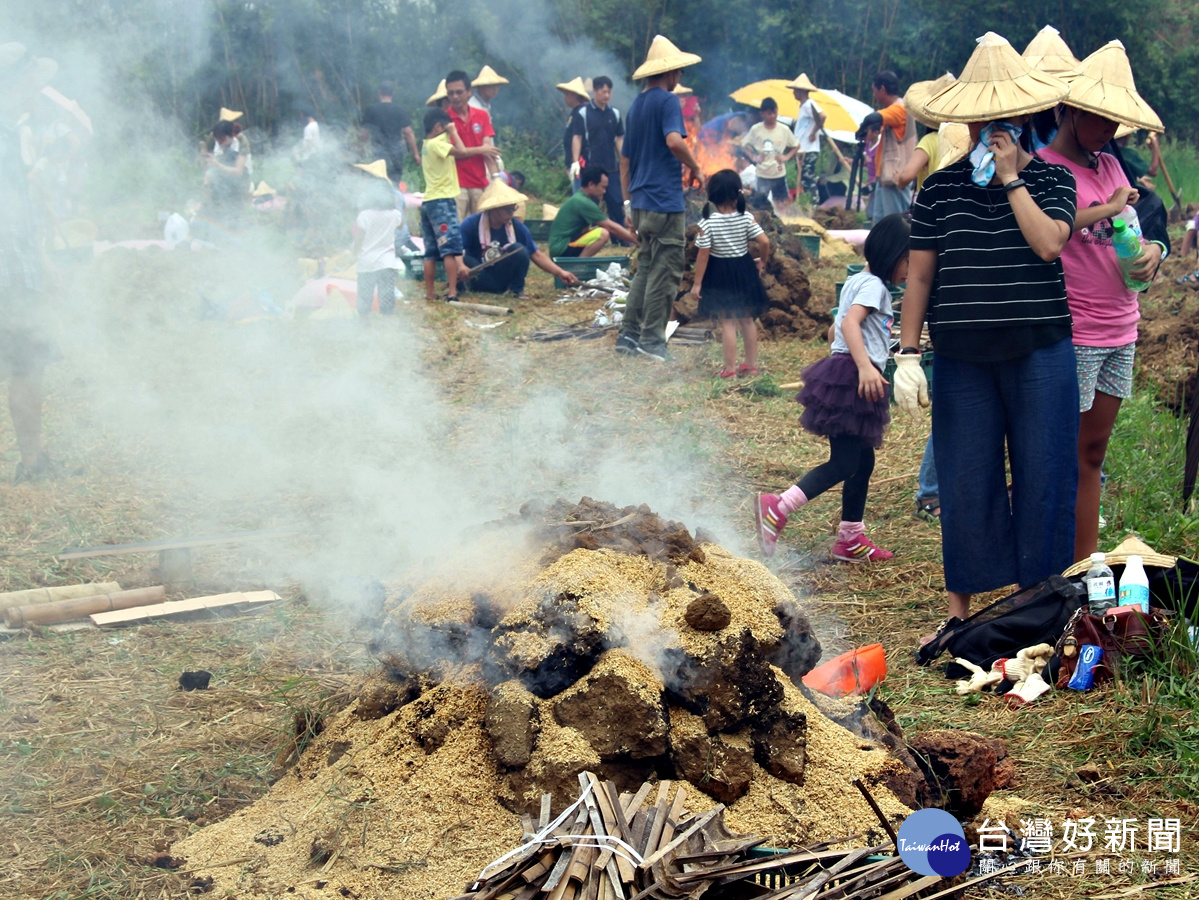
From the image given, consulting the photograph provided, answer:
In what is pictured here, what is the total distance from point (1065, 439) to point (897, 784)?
5.16ft

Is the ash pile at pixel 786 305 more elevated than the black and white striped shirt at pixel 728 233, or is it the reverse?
the black and white striped shirt at pixel 728 233

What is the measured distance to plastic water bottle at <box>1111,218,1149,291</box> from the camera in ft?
12.9

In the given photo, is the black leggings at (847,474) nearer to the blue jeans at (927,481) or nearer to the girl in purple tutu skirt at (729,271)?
the blue jeans at (927,481)

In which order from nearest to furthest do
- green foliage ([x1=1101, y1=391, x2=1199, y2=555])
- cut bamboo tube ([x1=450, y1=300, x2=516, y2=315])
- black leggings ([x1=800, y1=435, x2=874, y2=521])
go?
1. green foliage ([x1=1101, y1=391, x2=1199, y2=555])
2. black leggings ([x1=800, y1=435, x2=874, y2=521])
3. cut bamboo tube ([x1=450, y1=300, x2=516, y2=315])

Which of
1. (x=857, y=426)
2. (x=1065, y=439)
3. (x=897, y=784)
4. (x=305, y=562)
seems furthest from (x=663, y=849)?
(x=305, y=562)

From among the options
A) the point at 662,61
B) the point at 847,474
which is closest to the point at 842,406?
the point at 847,474

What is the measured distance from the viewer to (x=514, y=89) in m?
20.0

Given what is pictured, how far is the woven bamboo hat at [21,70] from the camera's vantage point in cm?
509

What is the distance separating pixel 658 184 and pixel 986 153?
4.39 m

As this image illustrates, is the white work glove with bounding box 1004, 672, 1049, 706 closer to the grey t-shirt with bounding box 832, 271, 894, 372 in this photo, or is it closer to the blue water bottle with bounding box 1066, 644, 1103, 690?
the blue water bottle with bounding box 1066, 644, 1103, 690

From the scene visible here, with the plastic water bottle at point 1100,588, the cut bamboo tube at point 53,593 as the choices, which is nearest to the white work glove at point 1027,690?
the plastic water bottle at point 1100,588

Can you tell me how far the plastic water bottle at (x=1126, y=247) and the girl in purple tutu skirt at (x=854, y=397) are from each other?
0.79 m

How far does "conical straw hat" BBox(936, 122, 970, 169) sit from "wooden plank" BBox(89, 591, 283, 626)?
3810 mm

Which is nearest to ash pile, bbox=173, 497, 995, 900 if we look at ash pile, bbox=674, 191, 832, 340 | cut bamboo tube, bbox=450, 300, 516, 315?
ash pile, bbox=674, 191, 832, 340
